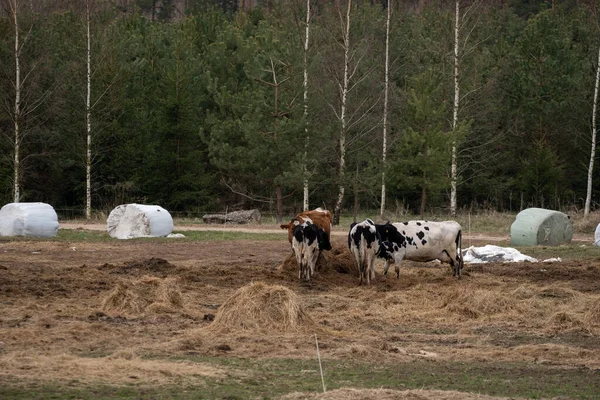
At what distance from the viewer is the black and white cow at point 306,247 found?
24500 mm

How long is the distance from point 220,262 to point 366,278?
5334mm

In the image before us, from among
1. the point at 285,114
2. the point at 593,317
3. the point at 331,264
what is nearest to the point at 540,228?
the point at 331,264

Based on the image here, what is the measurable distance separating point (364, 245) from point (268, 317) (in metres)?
8.41

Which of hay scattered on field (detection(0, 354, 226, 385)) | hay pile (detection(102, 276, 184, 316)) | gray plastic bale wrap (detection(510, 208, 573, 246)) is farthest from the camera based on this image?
gray plastic bale wrap (detection(510, 208, 573, 246))

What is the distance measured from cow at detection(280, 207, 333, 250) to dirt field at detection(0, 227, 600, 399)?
71 centimetres

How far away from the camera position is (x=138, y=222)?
121ft

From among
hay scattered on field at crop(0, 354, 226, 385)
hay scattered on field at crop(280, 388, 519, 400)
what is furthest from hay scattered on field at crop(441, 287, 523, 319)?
hay scattered on field at crop(280, 388, 519, 400)

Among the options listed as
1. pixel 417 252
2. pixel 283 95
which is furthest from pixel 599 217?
pixel 417 252

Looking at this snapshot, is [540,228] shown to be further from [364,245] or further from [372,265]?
[364,245]

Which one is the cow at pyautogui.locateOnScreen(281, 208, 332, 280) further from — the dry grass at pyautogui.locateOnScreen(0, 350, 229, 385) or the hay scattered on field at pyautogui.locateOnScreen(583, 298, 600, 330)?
the dry grass at pyautogui.locateOnScreen(0, 350, 229, 385)

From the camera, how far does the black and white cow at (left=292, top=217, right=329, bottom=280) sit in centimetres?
2450

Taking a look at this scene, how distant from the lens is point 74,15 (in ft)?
209

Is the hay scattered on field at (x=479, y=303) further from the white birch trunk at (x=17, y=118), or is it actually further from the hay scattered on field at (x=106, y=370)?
the white birch trunk at (x=17, y=118)

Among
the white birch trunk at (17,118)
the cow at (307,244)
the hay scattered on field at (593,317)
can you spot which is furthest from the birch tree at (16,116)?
the hay scattered on field at (593,317)
